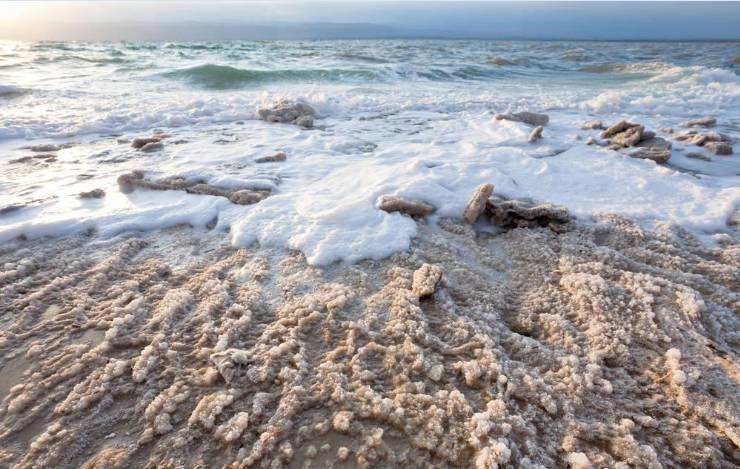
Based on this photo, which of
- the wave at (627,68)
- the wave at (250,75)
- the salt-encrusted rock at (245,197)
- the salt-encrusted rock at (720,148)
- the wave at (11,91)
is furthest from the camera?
the wave at (627,68)

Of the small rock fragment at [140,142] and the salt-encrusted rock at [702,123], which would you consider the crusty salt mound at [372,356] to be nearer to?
the small rock fragment at [140,142]

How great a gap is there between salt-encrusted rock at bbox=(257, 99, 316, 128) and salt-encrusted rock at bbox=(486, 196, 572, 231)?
404cm

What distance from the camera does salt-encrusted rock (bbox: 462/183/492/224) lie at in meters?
3.13

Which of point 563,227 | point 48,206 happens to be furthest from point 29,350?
point 563,227

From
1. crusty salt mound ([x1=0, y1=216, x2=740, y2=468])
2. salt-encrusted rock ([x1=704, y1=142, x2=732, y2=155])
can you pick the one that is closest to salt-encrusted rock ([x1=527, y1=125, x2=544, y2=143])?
salt-encrusted rock ([x1=704, y1=142, x2=732, y2=155])

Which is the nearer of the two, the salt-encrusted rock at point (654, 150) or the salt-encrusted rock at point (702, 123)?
the salt-encrusted rock at point (654, 150)

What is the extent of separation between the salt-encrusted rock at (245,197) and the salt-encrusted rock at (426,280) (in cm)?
166

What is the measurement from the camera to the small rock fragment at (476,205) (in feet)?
10.3

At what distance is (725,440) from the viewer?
1.53m

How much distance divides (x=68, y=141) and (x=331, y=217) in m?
4.53

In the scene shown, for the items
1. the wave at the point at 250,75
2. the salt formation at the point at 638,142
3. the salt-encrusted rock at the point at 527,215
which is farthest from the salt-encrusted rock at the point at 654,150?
Answer: the wave at the point at 250,75

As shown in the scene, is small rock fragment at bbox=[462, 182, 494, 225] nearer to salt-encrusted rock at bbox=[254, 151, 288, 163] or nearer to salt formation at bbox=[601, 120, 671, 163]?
salt-encrusted rock at bbox=[254, 151, 288, 163]

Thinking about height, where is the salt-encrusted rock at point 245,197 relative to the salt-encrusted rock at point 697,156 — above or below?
below

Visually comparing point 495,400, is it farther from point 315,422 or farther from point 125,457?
point 125,457
